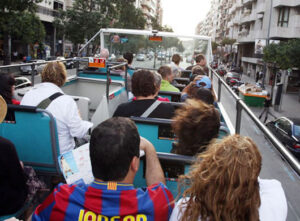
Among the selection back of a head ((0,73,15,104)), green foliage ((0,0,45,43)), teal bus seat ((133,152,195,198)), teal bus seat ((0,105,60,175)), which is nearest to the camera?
teal bus seat ((133,152,195,198))

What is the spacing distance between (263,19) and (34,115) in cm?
4897

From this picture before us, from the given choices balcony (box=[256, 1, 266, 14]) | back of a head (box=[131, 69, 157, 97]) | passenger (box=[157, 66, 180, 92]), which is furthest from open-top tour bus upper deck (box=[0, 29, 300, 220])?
balcony (box=[256, 1, 266, 14])

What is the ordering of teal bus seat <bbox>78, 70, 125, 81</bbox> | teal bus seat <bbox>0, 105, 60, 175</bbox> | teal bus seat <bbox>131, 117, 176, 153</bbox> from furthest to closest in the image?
teal bus seat <bbox>78, 70, 125, 81</bbox>, teal bus seat <bbox>0, 105, 60, 175</bbox>, teal bus seat <bbox>131, 117, 176, 153</bbox>

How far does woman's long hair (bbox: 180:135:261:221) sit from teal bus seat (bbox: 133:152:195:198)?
2.67 ft

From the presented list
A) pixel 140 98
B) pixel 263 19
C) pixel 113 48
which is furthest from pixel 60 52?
pixel 140 98

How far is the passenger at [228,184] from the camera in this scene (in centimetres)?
144

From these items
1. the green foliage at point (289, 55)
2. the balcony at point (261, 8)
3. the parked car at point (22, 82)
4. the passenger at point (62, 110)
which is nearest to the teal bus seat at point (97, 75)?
the parked car at point (22, 82)

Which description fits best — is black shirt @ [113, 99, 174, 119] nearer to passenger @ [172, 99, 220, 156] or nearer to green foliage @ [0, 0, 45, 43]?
passenger @ [172, 99, 220, 156]

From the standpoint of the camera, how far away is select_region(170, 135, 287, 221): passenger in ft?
4.72

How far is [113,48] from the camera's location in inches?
399

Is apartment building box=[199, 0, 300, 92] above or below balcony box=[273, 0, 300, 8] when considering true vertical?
below

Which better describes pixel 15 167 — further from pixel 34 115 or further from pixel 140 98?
pixel 140 98

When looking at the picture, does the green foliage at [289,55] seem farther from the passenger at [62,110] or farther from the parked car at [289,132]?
the passenger at [62,110]

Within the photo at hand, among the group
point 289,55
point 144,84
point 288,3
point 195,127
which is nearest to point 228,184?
point 195,127
